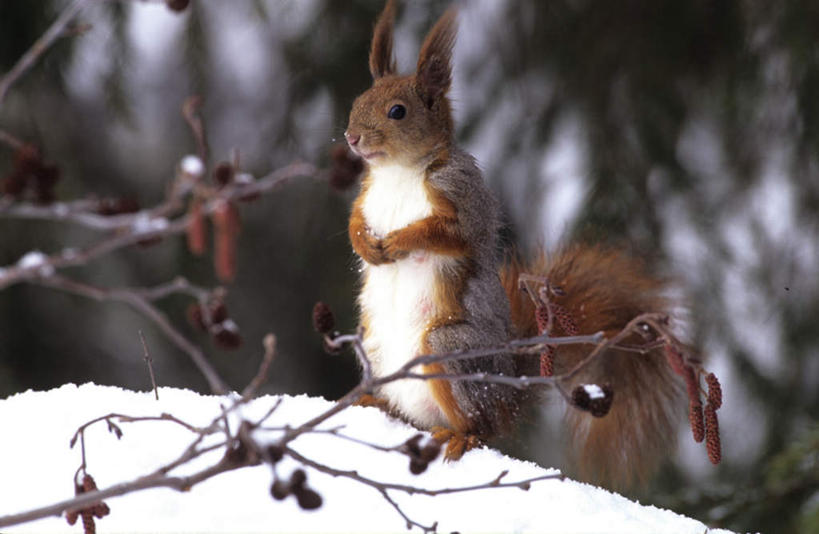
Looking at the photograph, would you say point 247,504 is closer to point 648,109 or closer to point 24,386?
point 648,109

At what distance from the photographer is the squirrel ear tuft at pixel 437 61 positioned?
45.8 inches

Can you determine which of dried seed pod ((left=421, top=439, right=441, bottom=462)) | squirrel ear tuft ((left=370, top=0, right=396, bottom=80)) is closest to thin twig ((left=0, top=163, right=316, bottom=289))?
dried seed pod ((left=421, top=439, right=441, bottom=462))

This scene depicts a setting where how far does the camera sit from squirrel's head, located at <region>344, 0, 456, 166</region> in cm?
117

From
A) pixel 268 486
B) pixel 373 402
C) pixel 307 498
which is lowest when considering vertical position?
pixel 307 498

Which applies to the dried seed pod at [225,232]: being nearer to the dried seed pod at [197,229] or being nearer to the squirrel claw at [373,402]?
the dried seed pod at [197,229]

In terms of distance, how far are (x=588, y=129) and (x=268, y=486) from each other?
97 centimetres

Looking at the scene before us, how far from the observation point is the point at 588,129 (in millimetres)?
1751

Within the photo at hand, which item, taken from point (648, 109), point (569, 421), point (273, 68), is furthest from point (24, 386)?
point (648, 109)

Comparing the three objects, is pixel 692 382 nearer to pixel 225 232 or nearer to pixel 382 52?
pixel 225 232

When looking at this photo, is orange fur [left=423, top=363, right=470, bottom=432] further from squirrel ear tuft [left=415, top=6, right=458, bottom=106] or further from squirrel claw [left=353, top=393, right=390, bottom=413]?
squirrel ear tuft [left=415, top=6, right=458, bottom=106]

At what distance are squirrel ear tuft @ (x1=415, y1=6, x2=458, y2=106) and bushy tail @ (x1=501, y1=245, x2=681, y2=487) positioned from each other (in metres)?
0.35

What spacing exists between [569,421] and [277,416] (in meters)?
0.47

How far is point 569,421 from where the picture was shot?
4.94 feet

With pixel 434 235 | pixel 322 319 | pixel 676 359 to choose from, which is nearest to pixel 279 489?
Result: pixel 322 319
